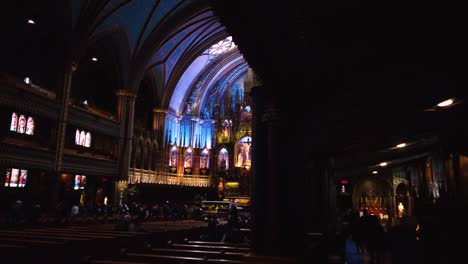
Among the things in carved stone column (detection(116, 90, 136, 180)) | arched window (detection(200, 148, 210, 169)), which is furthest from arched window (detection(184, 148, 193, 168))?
carved stone column (detection(116, 90, 136, 180))

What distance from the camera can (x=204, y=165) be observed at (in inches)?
1454

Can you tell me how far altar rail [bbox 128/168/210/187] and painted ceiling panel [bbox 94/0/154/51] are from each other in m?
10.9

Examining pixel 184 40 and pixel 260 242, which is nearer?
pixel 260 242

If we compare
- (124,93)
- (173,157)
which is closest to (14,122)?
(124,93)

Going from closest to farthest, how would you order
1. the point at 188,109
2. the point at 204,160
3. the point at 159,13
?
the point at 159,13, the point at 204,160, the point at 188,109

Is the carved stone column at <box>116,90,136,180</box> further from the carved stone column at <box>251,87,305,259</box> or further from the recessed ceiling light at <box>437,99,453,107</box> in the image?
the recessed ceiling light at <box>437,99,453,107</box>

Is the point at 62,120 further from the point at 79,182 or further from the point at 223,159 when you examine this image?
the point at 223,159

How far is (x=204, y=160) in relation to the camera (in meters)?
37.2

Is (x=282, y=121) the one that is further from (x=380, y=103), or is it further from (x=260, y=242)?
(x=380, y=103)

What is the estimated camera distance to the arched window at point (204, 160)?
121 ft

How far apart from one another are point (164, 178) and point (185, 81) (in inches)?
424

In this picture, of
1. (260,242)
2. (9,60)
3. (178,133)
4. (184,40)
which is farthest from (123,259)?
(178,133)

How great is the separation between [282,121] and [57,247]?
583cm

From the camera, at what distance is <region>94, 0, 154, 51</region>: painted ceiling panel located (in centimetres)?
2563
